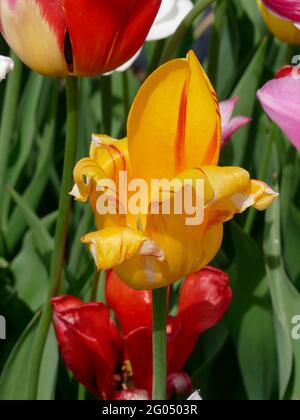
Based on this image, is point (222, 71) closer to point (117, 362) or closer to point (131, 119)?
point (117, 362)

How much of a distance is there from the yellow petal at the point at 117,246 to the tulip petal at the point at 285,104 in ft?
0.44

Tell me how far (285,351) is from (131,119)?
37 cm

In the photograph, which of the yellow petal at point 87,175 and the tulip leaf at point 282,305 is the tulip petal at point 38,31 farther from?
the tulip leaf at point 282,305

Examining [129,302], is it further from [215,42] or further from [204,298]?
[215,42]

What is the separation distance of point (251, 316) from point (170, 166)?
40 cm

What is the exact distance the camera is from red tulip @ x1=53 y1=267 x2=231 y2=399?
2.47 ft

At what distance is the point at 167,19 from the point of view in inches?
34.4

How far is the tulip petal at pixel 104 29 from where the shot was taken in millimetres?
634

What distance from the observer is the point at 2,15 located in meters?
0.67

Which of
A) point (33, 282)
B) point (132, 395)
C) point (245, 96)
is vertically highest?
point (245, 96)

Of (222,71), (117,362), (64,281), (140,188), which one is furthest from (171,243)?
(222,71)

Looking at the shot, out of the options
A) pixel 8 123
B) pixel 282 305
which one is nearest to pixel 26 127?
pixel 8 123

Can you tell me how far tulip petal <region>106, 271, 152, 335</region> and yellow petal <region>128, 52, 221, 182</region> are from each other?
0.22 metres
